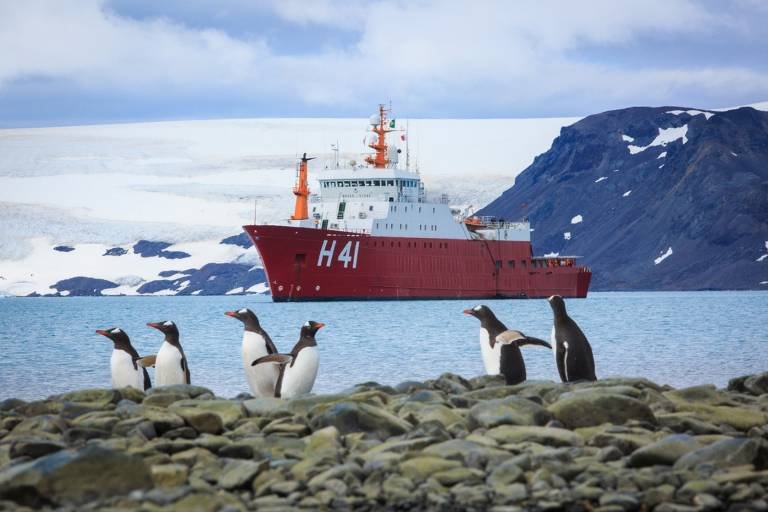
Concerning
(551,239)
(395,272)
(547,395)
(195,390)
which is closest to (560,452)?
(547,395)

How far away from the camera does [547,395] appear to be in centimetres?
896

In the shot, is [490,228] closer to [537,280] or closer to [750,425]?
[537,280]

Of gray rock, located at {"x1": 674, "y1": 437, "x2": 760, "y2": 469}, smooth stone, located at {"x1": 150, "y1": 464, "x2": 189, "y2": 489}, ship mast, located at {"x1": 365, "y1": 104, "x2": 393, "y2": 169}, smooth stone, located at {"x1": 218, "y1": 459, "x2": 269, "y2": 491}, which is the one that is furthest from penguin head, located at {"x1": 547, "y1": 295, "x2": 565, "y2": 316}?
ship mast, located at {"x1": 365, "y1": 104, "x2": 393, "y2": 169}

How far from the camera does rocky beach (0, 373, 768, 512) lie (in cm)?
571

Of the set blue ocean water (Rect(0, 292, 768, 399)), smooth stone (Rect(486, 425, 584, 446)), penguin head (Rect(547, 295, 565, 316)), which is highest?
penguin head (Rect(547, 295, 565, 316))

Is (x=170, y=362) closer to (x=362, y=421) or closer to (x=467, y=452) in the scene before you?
(x=362, y=421)

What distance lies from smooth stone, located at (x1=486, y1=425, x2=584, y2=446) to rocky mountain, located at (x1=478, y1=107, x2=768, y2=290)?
110278 millimetres

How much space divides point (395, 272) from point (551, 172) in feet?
400

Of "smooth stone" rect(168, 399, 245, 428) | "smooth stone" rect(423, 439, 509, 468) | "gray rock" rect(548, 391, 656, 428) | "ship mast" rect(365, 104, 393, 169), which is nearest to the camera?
"smooth stone" rect(423, 439, 509, 468)

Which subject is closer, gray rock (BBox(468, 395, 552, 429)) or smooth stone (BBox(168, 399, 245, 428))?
gray rock (BBox(468, 395, 552, 429))

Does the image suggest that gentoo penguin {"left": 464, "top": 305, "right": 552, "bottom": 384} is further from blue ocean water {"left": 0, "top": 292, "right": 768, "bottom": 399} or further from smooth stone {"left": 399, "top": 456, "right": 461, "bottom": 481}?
blue ocean water {"left": 0, "top": 292, "right": 768, "bottom": 399}

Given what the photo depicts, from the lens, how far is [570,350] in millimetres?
10734

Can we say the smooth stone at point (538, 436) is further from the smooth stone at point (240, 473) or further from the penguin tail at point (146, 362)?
the penguin tail at point (146, 362)

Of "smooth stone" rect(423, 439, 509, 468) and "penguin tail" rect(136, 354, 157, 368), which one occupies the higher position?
"penguin tail" rect(136, 354, 157, 368)
